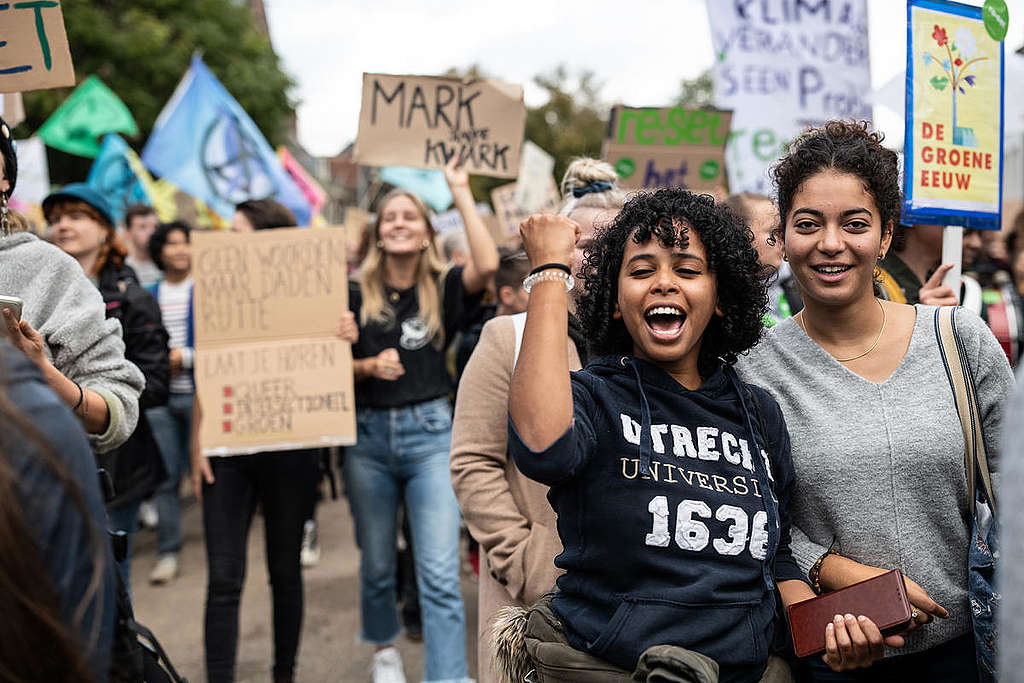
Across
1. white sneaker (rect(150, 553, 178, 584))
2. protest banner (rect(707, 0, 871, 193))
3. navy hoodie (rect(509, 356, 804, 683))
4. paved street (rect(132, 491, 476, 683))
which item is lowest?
paved street (rect(132, 491, 476, 683))

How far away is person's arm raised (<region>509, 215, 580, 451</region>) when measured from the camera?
5.61ft

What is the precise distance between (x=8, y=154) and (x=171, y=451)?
397 cm

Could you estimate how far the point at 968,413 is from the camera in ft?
6.70

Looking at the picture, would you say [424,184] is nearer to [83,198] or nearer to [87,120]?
[87,120]

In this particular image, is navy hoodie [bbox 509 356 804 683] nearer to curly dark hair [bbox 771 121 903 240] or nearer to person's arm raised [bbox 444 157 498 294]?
curly dark hair [bbox 771 121 903 240]

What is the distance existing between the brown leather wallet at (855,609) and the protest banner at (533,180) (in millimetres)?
5653

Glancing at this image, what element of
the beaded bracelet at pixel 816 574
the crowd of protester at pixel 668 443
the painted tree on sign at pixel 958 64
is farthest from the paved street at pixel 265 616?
the painted tree on sign at pixel 958 64

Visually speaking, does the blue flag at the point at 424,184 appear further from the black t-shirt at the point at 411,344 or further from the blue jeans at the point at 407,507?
the blue jeans at the point at 407,507

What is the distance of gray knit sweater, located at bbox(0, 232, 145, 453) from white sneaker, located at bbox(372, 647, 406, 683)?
6.74ft

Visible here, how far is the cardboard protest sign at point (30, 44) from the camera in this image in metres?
2.49

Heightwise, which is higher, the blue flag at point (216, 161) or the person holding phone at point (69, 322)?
the blue flag at point (216, 161)

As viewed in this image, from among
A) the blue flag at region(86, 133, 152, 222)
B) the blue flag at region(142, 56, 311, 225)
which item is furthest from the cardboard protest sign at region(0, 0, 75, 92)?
the blue flag at region(86, 133, 152, 222)

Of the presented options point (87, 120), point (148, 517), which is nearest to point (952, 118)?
point (148, 517)

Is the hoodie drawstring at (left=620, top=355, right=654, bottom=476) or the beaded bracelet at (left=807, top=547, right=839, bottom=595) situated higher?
the hoodie drawstring at (left=620, top=355, right=654, bottom=476)
